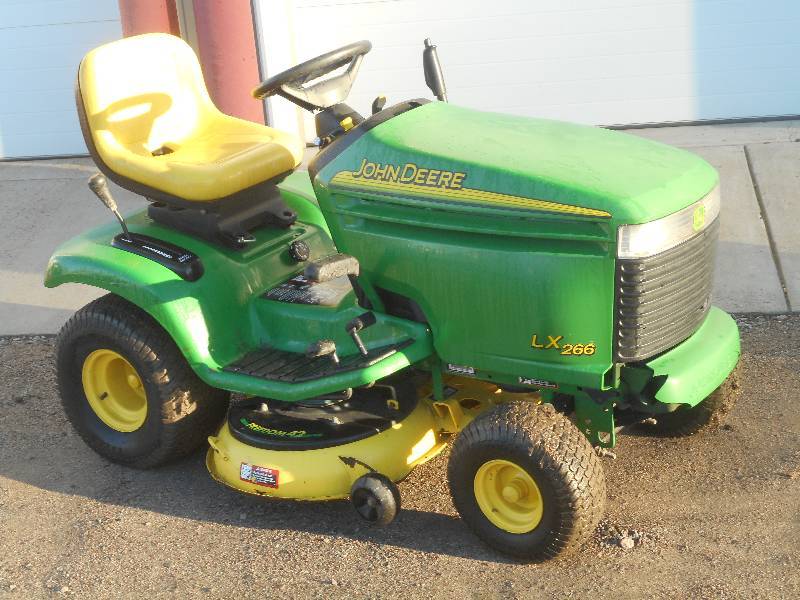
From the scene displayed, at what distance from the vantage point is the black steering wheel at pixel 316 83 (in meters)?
4.28

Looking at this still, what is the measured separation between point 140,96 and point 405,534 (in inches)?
85.8

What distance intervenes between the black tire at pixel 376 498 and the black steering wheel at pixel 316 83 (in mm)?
1410

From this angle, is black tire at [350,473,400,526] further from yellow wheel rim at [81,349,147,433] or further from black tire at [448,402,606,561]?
yellow wheel rim at [81,349,147,433]

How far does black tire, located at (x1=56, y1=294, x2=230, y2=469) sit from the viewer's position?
15.0 ft

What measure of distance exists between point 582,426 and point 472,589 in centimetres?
68

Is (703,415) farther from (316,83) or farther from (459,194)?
(316,83)

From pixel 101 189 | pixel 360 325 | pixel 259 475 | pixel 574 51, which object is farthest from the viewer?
pixel 574 51

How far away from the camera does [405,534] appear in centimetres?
429

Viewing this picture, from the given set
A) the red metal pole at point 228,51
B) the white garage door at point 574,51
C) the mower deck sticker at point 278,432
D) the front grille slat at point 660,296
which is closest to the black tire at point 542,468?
the front grille slat at point 660,296

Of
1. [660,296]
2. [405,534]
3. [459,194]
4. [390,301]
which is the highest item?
[459,194]

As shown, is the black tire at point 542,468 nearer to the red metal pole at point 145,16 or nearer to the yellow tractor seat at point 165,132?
the yellow tractor seat at point 165,132

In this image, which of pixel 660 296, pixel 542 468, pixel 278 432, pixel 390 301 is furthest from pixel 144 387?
pixel 660 296

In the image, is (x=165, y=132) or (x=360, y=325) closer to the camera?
(x=360, y=325)

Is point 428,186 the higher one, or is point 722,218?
point 428,186
